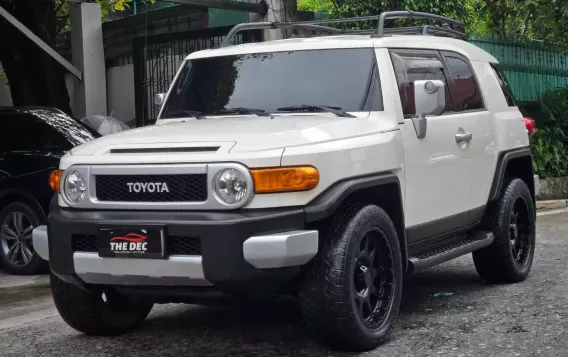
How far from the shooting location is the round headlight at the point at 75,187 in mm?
5230

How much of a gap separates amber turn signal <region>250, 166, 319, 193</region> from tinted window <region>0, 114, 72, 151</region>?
478 cm

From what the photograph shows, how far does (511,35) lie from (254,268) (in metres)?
14.4

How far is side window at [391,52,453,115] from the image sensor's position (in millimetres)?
6133

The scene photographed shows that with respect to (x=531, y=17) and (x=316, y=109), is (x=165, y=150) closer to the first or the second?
(x=316, y=109)

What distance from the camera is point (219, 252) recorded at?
4.74 m

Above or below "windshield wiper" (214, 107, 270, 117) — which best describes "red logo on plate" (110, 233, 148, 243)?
below

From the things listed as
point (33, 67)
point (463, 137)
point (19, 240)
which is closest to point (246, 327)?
point (463, 137)

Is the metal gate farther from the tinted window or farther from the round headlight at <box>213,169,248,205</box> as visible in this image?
the round headlight at <box>213,169,248,205</box>

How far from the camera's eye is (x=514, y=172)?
7801mm

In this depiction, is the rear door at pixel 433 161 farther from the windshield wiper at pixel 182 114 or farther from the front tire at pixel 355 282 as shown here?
the windshield wiper at pixel 182 114

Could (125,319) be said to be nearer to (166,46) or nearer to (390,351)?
(390,351)

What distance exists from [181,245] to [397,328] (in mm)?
1795

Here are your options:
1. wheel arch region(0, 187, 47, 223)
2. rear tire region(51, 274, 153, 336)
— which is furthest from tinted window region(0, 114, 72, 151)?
rear tire region(51, 274, 153, 336)

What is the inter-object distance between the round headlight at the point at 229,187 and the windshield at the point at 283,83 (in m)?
1.21
